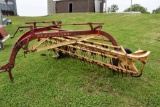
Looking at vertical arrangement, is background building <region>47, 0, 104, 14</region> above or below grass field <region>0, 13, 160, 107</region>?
above

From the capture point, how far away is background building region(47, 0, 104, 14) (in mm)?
29891

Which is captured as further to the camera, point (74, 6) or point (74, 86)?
point (74, 6)

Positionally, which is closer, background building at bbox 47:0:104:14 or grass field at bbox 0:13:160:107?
grass field at bbox 0:13:160:107

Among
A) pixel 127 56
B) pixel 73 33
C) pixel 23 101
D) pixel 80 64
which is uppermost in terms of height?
pixel 73 33

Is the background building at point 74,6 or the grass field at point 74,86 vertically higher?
the background building at point 74,6

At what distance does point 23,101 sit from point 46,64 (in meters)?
2.26

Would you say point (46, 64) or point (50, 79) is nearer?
point (50, 79)

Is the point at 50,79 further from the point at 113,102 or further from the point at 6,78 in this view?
the point at 113,102

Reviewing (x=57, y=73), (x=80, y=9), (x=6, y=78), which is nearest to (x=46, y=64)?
(x=57, y=73)

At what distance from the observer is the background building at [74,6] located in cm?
2989

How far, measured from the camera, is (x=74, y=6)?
31.0 meters

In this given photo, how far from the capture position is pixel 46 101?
445 centimetres

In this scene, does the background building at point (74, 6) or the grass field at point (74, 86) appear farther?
the background building at point (74, 6)

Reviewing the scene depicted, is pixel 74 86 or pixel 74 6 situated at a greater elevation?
pixel 74 6
